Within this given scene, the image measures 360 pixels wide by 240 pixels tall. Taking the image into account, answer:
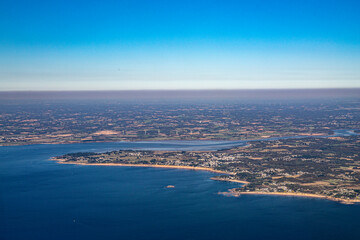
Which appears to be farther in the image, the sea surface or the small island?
the small island

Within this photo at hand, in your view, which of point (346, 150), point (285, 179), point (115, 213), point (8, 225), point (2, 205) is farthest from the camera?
point (346, 150)

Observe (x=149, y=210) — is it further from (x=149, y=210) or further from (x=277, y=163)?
(x=277, y=163)

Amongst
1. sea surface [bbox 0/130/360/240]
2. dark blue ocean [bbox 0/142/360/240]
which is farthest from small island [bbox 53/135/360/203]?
dark blue ocean [bbox 0/142/360/240]

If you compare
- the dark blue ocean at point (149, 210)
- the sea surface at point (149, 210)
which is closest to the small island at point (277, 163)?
the sea surface at point (149, 210)

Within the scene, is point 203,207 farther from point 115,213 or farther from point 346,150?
→ point 346,150

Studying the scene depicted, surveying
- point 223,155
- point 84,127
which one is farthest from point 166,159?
point 84,127

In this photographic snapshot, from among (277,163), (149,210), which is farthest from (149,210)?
(277,163)

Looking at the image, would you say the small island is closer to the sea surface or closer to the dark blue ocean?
the sea surface
